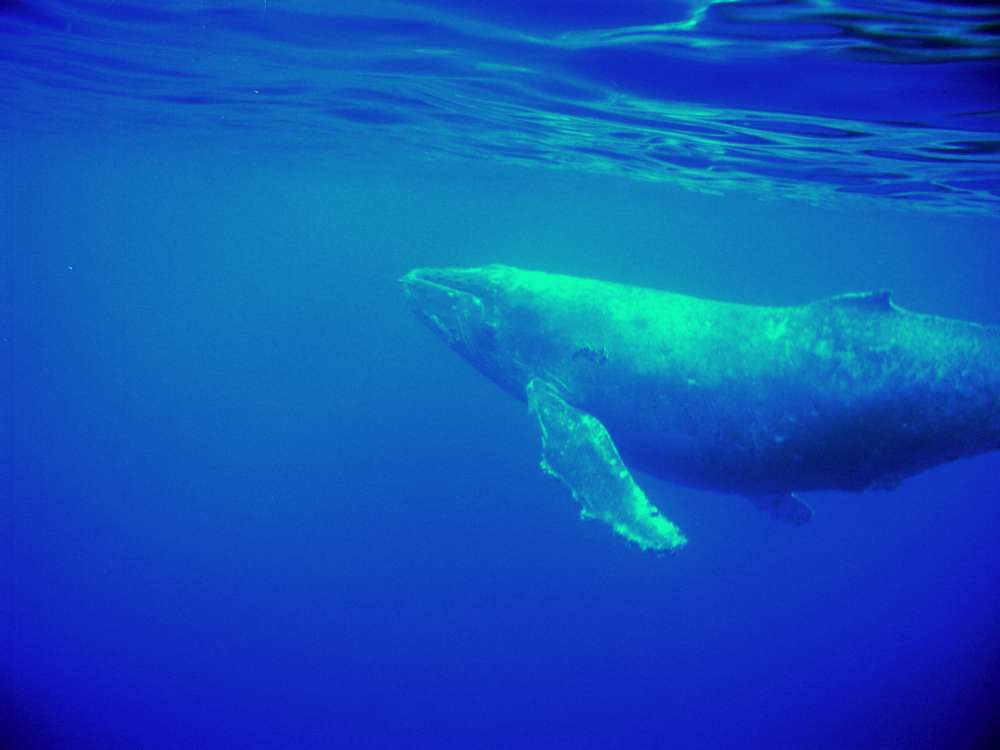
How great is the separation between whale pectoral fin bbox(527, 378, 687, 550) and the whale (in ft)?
0.06

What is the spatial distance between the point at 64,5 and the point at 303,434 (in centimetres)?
3439

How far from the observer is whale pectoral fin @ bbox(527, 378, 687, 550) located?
27.5 feet

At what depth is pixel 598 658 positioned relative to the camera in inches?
829

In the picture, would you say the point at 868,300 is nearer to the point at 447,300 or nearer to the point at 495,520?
the point at 447,300

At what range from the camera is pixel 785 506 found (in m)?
10.8

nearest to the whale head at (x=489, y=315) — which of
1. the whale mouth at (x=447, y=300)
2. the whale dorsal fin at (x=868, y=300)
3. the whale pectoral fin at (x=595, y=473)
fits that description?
the whale mouth at (x=447, y=300)

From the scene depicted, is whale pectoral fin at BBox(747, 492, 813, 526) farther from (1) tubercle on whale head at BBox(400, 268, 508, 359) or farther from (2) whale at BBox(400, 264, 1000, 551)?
(1) tubercle on whale head at BBox(400, 268, 508, 359)

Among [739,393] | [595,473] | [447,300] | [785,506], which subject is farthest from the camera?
[447,300]

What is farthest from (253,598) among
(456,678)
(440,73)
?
(440,73)

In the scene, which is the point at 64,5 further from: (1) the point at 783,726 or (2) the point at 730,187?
(2) the point at 730,187

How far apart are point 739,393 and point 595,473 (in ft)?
6.85

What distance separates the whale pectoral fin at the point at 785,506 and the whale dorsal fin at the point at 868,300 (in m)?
3.03

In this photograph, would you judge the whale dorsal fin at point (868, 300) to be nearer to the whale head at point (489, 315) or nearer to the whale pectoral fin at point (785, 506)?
the whale pectoral fin at point (785, 506)

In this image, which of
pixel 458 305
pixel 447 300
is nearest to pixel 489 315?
pixel 458 305
